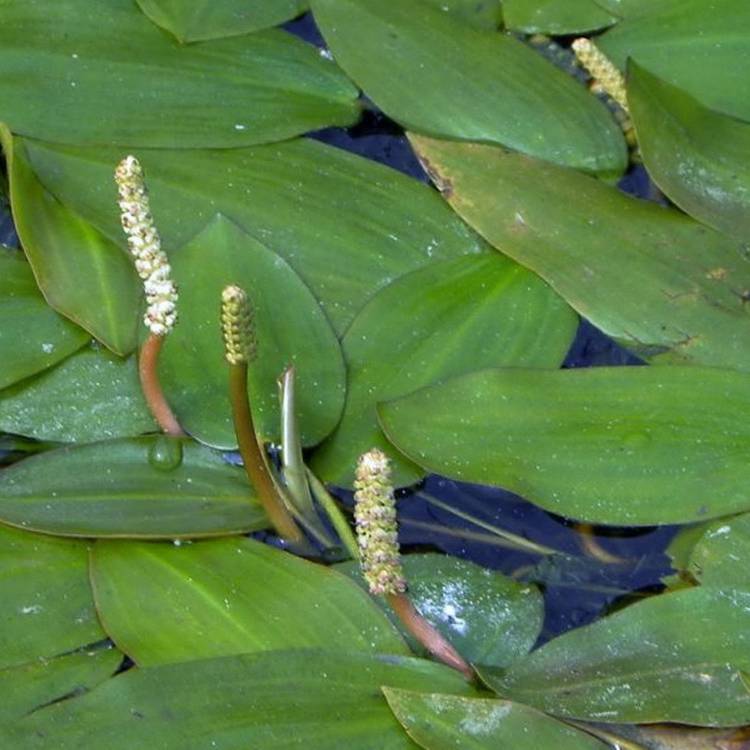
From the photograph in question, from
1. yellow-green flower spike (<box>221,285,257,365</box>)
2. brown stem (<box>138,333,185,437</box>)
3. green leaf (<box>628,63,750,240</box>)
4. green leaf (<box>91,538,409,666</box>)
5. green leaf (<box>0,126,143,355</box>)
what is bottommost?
green leaf (<box>91,538,409,666</box>)

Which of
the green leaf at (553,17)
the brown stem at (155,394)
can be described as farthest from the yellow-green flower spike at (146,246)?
the green leaf at (553,17)

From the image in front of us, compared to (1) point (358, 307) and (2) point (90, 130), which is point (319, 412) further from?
(2) point (90, 130)

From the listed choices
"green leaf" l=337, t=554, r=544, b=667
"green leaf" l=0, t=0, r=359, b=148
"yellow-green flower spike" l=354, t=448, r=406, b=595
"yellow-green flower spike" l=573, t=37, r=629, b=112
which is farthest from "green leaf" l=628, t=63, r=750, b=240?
"yellow-green flower spike" l=354, t=448, r=406, b=595

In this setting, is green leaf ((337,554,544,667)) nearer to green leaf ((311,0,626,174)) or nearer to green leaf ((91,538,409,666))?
green leaf ((91,538,409,666))

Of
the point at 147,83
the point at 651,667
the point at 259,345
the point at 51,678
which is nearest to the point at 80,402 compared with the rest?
the point at 259,345

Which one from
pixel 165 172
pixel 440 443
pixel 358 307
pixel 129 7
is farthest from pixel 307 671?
pixel 129 7

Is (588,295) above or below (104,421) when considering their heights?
above
